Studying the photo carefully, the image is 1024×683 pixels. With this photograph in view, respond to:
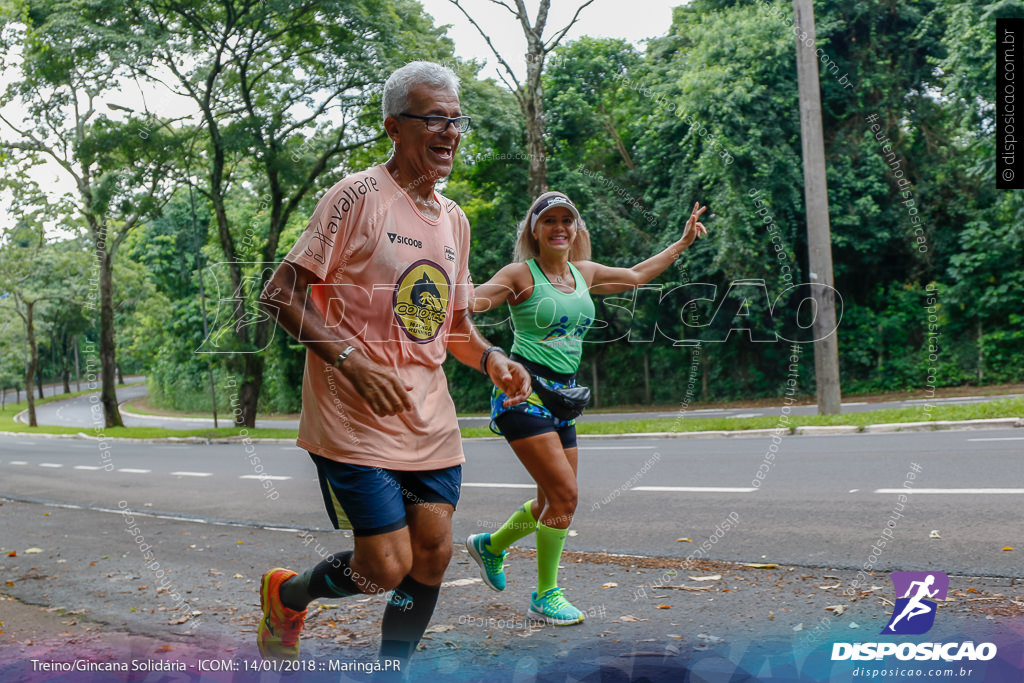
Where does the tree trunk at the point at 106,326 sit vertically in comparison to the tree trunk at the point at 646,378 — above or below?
Answer: above

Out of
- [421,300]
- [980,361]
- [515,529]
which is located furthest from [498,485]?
[980,361]

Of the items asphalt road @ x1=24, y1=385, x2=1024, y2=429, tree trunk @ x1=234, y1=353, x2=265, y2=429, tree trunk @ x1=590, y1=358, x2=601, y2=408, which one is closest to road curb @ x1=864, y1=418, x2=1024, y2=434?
asphalt road @ x1=24, y1=385, x2=1024, y2=429

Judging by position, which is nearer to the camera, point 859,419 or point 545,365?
point 545,365

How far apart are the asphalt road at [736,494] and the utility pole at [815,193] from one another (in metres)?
1.87

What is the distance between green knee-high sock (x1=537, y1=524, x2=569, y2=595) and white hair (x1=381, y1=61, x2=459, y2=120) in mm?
2126

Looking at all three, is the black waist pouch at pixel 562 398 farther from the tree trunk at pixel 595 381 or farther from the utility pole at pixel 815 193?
the tree trunk at pixel 595 381

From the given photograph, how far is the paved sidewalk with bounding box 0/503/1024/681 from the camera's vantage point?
348cm

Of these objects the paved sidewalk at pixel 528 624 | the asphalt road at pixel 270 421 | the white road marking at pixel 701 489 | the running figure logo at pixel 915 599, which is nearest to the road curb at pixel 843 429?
the asphalt road at pixel 270 421

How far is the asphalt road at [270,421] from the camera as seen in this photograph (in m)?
18.9

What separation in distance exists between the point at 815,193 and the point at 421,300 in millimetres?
11651

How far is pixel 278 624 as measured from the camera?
125 inches

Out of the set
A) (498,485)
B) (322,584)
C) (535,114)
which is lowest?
(498,485)

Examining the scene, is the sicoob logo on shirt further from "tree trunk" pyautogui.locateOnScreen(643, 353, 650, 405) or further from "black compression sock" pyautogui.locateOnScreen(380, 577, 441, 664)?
"tree trunk" pyautogui.locateOnScreen(643, 353, 650, 405)

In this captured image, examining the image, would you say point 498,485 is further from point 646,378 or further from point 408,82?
point 646,378
